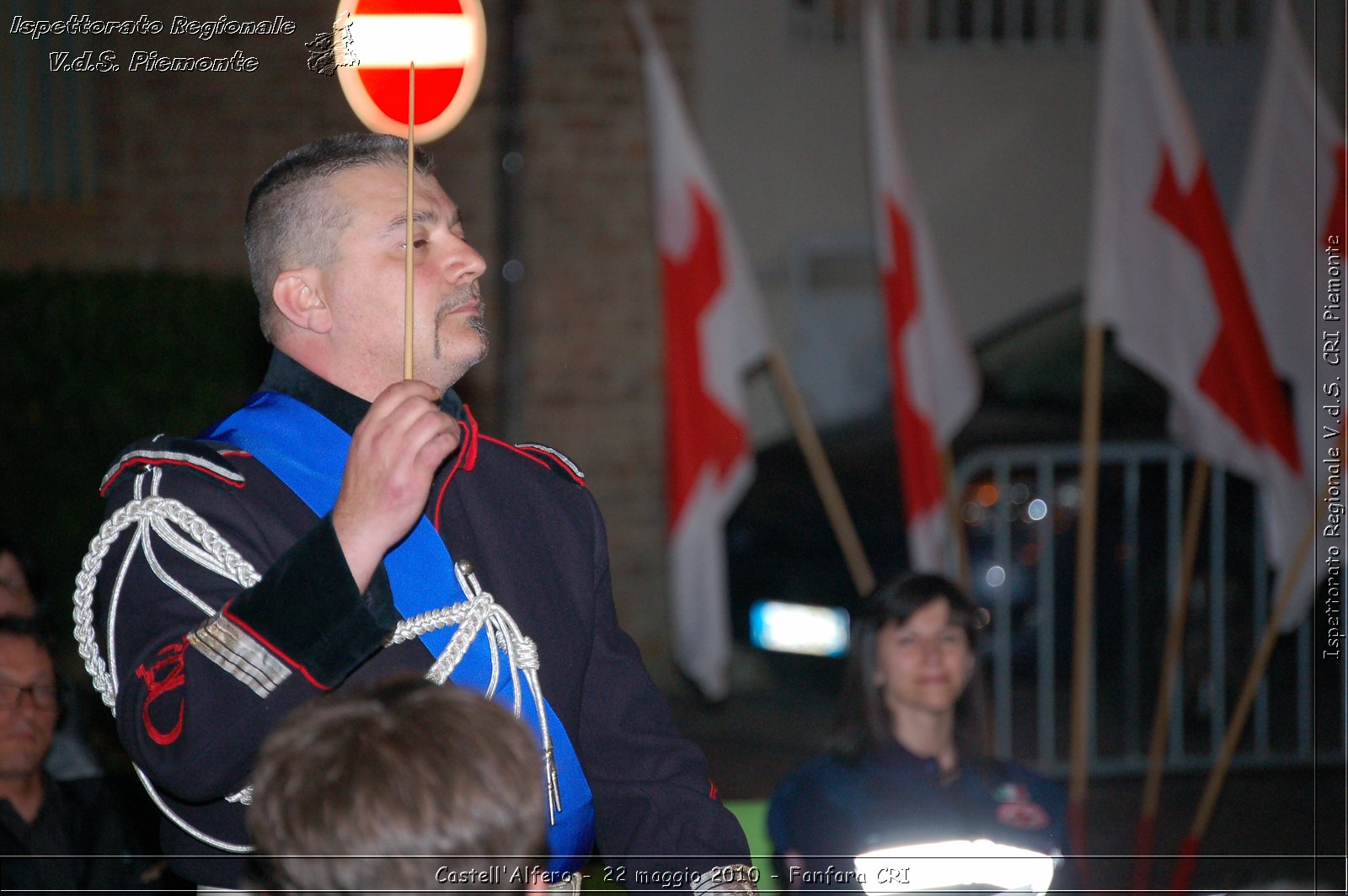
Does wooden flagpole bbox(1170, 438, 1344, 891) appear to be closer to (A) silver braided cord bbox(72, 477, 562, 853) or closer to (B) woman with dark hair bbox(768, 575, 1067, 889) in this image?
(B) woman with dark hair bbox(768, 575, 1067, 889)

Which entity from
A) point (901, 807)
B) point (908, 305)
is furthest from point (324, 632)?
point (908, 305)

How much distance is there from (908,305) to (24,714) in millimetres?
2873

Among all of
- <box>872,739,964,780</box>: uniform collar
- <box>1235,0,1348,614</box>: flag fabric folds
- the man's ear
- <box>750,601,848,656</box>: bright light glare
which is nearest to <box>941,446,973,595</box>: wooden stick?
<box>750,601,848,656</box>: bright light glare

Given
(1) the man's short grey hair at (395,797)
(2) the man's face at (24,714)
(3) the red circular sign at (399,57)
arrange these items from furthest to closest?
1. (2) the man's face at (24,714)
2. (3) the red circular sign at (399,57)
3. (1) the man's short grey hair at (395,797)

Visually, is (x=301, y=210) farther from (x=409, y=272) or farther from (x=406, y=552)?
(x=406, y=552)

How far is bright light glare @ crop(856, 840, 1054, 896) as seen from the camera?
6.46ft

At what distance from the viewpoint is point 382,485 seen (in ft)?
5.35

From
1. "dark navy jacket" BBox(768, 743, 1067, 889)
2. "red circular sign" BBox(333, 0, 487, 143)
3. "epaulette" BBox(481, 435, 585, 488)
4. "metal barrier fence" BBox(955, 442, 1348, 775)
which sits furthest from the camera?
"metal barrier fence" BBox(955, 442, 1348, 775)

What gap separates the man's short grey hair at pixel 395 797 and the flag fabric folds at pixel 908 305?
339 cm

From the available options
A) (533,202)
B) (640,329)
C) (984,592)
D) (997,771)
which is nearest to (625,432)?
(640,329)

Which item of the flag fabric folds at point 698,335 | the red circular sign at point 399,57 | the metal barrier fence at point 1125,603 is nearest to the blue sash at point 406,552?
the red circular sign at point 399,57

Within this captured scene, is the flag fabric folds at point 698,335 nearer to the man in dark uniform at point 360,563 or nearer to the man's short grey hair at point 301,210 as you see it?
the man in dark uniform at point 360,563

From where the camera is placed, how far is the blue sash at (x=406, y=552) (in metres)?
1.86

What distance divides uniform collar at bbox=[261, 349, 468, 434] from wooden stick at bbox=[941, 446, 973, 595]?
3.08 m
